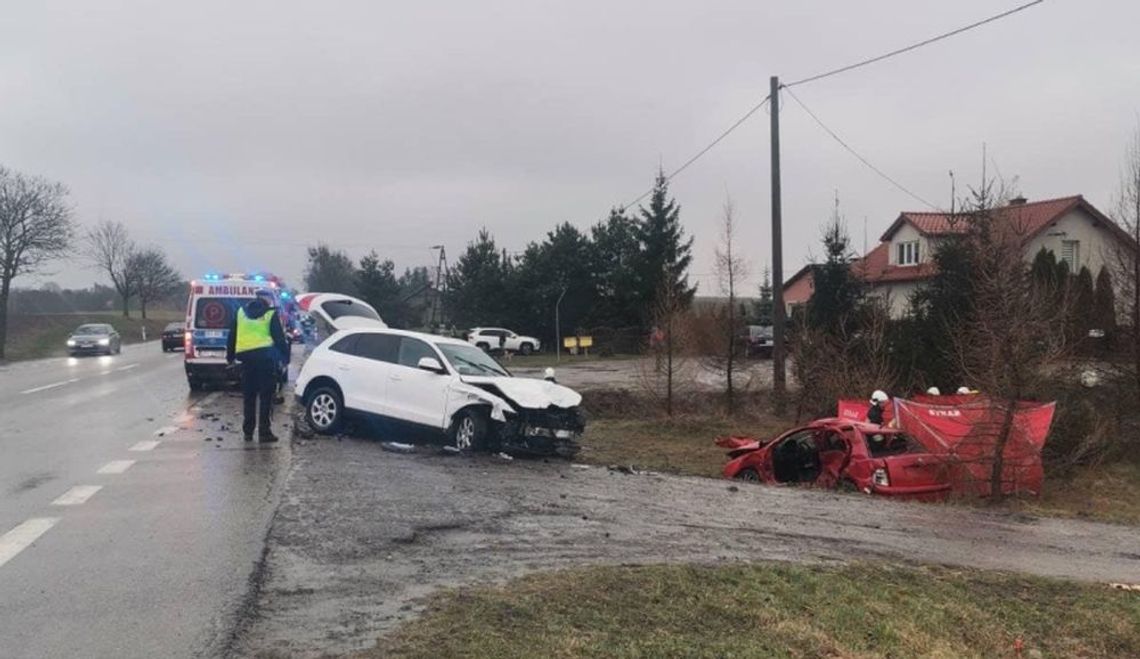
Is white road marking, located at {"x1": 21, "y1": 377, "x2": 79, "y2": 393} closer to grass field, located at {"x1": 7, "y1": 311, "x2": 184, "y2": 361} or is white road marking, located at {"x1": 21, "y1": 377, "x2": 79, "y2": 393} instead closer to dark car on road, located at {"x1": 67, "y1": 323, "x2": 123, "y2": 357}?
dark car on road, located at {"x1": 67, "y1": 323, "x2": 123, "y2": 357}

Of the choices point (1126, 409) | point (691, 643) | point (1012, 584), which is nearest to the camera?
point (691, 643)

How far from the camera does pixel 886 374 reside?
2023 cm

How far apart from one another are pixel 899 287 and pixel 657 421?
29.3 meters

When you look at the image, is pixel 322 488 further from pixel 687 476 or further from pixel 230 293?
pixel 230 293

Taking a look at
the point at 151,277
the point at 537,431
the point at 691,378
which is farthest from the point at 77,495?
the point at 151,277

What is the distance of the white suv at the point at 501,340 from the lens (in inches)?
1962

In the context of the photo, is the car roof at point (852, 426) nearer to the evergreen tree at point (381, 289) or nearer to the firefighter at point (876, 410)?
the firefighter at point (876, 410)

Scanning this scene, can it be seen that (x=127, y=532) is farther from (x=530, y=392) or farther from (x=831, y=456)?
(x=831, y=456)

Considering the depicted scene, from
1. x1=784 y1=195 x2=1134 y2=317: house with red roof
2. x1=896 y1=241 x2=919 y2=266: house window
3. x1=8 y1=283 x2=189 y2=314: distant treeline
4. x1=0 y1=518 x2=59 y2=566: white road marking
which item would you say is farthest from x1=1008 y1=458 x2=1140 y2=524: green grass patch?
x1=8 y1=283 x2=189 y2=314: distant treeline

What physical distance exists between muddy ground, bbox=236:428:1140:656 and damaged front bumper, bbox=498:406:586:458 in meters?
0.28

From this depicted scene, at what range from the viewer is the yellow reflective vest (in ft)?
40.5

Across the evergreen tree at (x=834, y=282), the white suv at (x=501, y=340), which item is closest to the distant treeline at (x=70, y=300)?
the white suv at (x=501, y=340)

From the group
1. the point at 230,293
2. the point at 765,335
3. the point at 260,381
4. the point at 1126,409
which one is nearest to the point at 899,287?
the point at 765,335

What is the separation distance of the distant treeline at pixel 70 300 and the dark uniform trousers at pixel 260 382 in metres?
63.6
